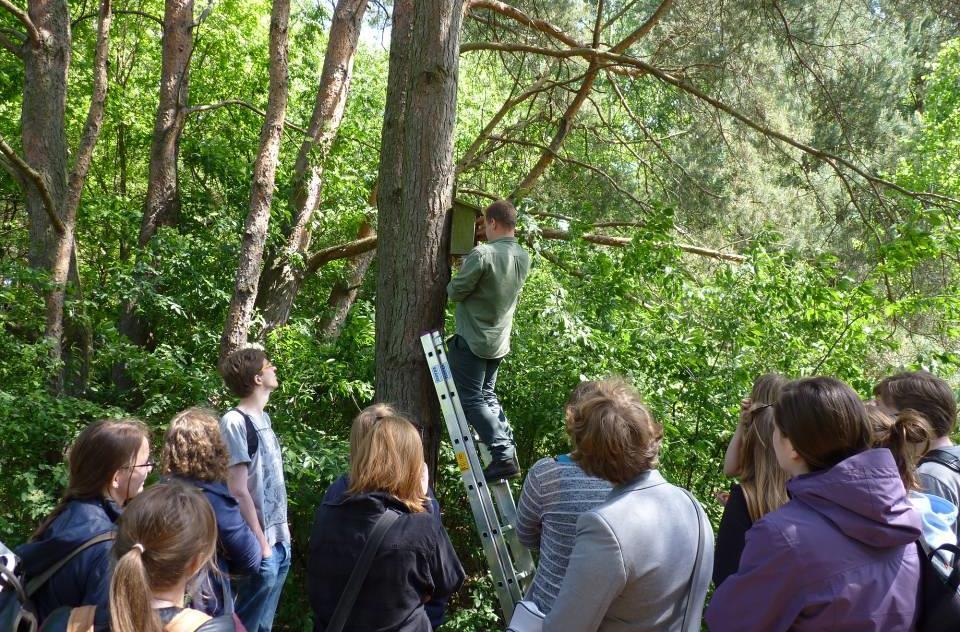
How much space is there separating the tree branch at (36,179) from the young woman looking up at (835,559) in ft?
24.9

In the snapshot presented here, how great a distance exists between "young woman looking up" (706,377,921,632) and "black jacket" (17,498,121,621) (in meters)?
1.95

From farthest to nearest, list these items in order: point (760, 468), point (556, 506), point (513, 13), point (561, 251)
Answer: point (513, 13) → point (561, 251) → point (556, 506) → point (760, 468)

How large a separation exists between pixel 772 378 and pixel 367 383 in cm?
369

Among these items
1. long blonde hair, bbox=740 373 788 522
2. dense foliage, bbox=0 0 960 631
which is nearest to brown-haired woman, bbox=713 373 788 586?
long blonde hair, bbox=740 373 788 522

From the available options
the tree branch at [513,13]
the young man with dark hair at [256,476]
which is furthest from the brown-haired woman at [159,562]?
the tree branch at [513,13]

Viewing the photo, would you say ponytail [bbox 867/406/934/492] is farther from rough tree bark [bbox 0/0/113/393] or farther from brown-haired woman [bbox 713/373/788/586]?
rough tree bark [bbox 0/0/113/393]

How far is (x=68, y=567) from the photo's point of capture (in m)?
2.70

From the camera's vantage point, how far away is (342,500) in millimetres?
3145

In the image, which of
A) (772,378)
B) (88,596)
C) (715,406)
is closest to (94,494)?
(88,596)

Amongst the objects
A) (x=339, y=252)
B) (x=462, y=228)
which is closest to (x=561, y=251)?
(x=462, y=228)

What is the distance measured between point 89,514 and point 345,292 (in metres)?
7.81

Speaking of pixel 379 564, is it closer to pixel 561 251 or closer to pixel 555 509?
pixel 555 509

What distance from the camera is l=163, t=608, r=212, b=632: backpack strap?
2.23 metres

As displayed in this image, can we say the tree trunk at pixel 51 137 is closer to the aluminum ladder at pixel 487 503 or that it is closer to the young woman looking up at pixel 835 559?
the aluminum ladder at pixel 487 503
